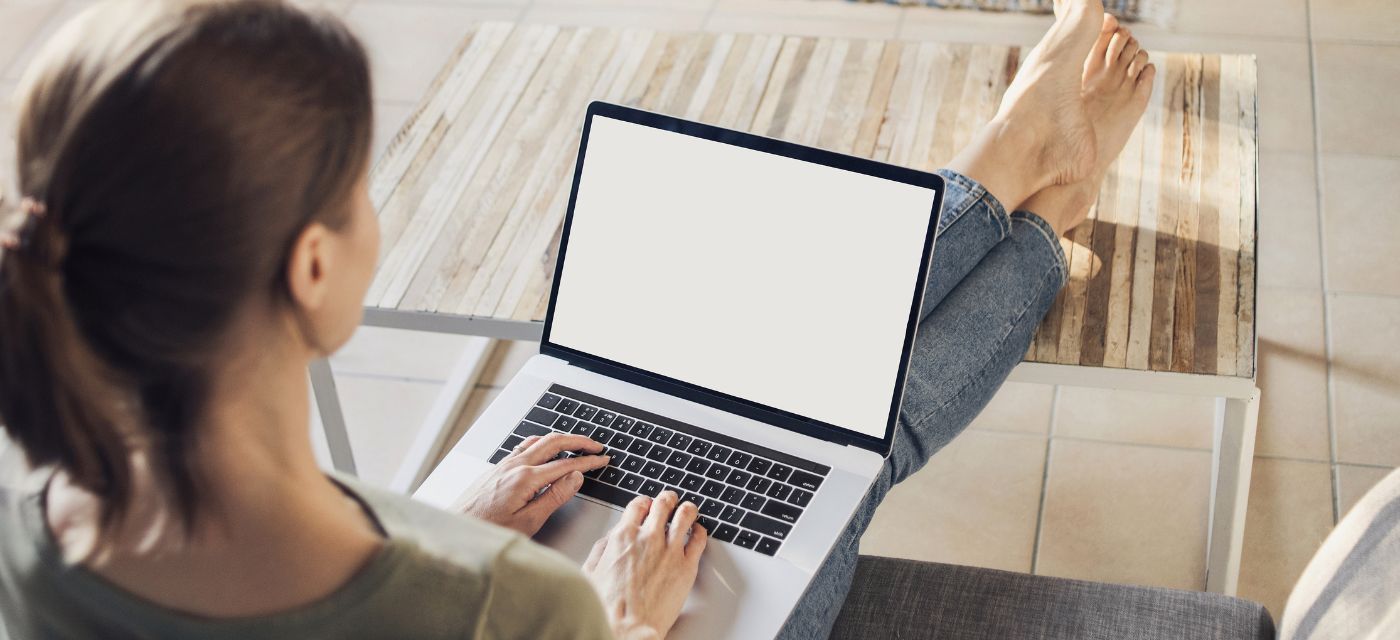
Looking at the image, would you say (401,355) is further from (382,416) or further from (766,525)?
(766,525)

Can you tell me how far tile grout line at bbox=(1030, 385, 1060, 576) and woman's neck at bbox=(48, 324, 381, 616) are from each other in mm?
1183

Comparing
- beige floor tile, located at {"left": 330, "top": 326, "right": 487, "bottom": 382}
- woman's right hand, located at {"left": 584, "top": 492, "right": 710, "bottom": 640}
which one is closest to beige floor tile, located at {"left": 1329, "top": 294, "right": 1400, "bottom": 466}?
woman's right hand, located at {"left": 584, "top": 492, "right": 710, "bottom": 640}

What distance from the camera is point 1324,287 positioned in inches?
79.4

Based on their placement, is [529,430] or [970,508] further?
[970,508]

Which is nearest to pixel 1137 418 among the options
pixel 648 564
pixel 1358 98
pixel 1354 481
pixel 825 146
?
pixel 1354 481

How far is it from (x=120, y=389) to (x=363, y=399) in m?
1.50

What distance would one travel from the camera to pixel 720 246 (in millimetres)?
1165

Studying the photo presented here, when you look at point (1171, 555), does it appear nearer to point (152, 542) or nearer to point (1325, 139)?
point (1325, 139)

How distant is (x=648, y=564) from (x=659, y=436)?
19cm

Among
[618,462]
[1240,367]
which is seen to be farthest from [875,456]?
[1240,367]

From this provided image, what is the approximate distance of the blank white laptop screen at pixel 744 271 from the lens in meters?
1.10

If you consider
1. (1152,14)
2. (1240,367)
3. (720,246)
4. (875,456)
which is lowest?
(1152,14)

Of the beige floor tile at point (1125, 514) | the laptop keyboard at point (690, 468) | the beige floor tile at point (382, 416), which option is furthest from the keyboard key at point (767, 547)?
the beige floor tile at point (382, 416)

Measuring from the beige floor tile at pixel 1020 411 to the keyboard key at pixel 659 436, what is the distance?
857 mm
